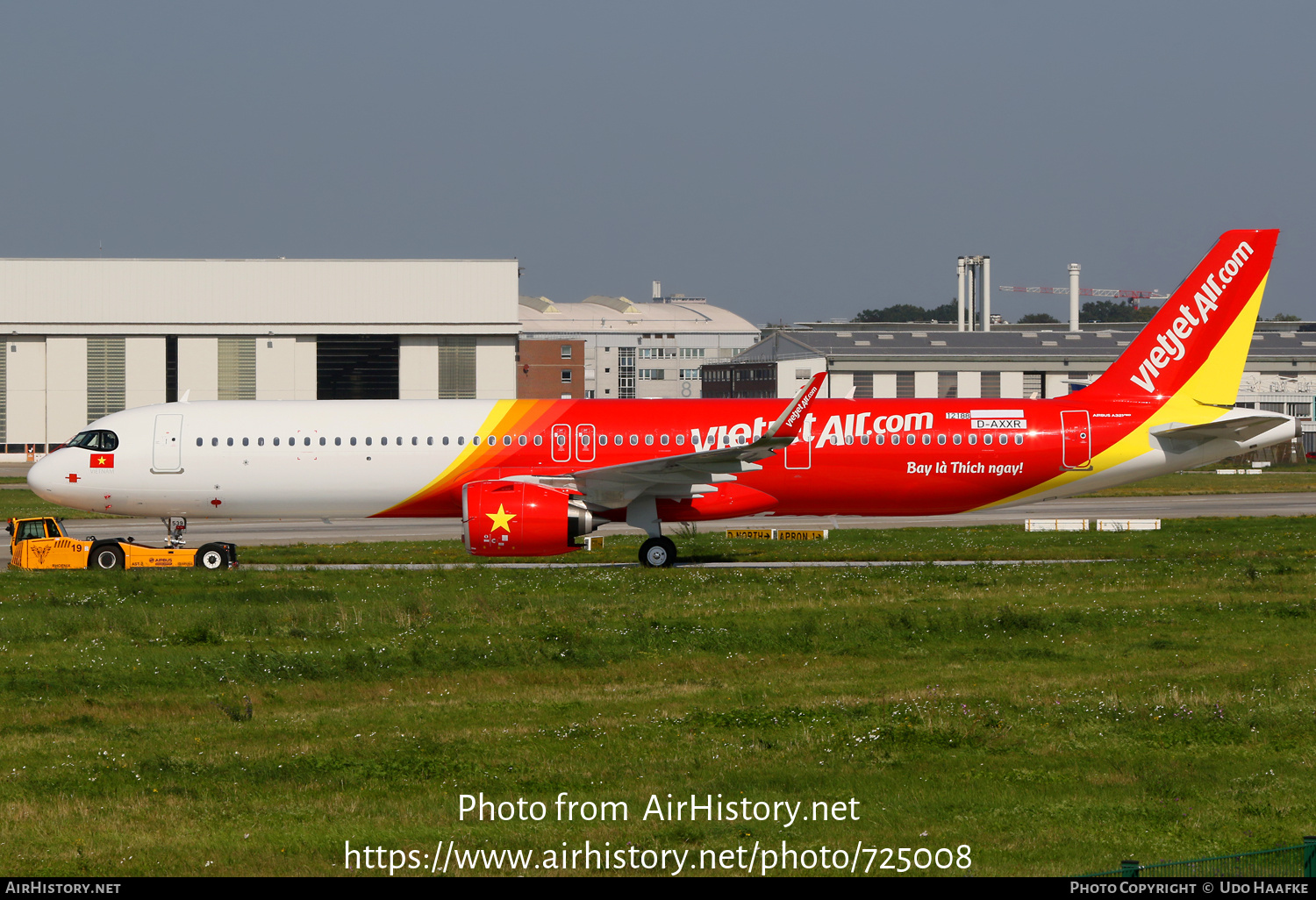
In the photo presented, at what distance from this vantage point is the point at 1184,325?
32.2m

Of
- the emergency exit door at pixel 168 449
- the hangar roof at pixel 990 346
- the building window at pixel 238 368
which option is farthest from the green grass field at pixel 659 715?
the hangar roof at pixel 990 346

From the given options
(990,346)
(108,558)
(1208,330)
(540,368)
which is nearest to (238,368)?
(540,368)

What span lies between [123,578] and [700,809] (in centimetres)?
2048

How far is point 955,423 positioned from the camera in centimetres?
3188

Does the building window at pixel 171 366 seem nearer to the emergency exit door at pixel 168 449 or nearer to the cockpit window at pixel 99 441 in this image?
the cockpit window at pixel 99 441

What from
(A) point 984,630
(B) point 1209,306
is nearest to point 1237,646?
(A) point 984,630

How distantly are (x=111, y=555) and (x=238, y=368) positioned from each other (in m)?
61.8

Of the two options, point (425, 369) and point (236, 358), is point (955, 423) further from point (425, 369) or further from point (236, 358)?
point (236, 358)

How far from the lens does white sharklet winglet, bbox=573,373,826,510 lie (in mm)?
29312

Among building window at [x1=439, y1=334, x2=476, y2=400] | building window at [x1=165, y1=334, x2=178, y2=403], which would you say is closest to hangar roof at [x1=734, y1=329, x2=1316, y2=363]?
building window at [x1=439, y1=334, x2=476, y2=400]

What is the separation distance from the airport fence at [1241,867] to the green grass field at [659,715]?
1.83 meters

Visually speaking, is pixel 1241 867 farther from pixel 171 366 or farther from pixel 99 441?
pixel 171 366

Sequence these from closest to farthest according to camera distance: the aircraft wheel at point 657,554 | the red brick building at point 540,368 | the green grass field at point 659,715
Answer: the green grass field at point 659,715, the aircraft wheel at point 657,554, the red brick building at point 540,368

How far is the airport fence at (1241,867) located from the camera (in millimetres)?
7977
